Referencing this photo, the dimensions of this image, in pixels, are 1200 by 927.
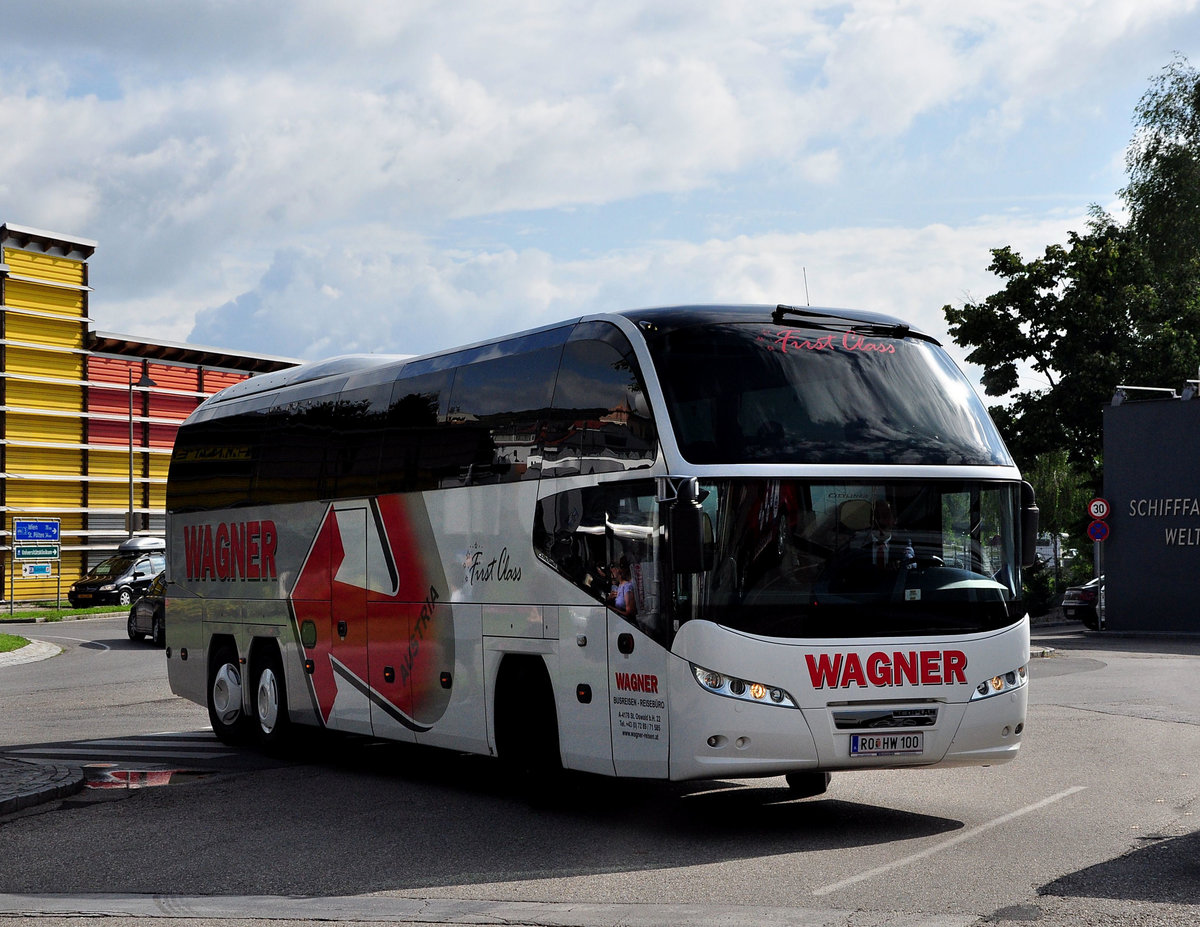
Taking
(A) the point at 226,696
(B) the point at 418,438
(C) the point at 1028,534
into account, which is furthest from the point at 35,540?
(C) the point at 1028,534

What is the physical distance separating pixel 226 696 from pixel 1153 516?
27.4 metres

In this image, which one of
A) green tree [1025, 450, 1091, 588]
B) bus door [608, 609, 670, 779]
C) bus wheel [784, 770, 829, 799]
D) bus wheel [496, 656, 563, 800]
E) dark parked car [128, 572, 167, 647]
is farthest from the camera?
green tree [1025, 450, 1091, 588]

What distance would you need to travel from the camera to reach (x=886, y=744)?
9.40 meters

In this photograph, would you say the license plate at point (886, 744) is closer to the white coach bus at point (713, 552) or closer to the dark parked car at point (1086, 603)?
the white coach bus at point (713, 552)

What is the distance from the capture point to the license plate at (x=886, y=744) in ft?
30.7

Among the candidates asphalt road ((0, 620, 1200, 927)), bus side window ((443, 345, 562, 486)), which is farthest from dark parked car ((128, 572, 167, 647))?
bus side window ((443, 345, 562, 486))

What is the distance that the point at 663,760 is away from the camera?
9516 mm

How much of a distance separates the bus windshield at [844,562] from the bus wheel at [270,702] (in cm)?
684

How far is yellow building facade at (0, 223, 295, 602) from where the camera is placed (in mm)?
62062

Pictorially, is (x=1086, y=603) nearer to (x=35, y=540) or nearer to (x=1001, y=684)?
(x=1001, y=684)

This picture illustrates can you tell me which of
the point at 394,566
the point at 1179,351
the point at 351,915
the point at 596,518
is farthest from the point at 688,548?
the point at 1179,351

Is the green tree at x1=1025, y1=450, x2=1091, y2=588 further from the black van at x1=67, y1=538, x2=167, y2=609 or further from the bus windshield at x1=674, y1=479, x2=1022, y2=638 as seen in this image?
the bus windshield at x1=674, y1=479, x2=1022, y2=638

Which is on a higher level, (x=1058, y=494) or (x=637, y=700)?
(x=1058, y=494)

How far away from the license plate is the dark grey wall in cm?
2927
